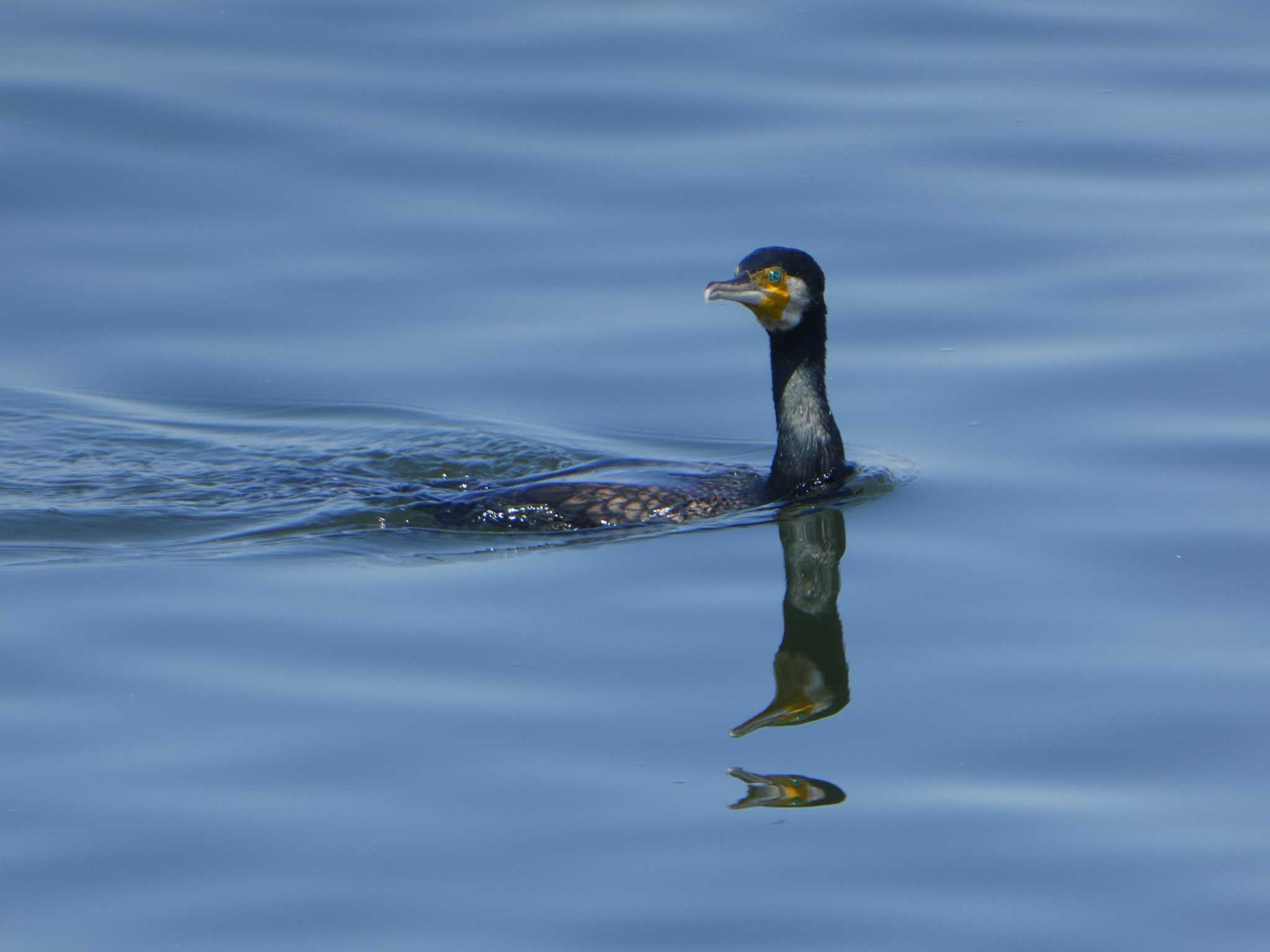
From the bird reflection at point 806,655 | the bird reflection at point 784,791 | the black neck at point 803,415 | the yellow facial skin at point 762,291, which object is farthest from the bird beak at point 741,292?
the bird reflection at point 784,791

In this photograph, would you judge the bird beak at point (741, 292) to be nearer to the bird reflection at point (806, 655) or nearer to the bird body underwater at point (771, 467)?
the bird body underwater at point (771, 467)

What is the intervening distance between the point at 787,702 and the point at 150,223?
7.74 m

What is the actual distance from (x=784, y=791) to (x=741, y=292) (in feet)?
12.2

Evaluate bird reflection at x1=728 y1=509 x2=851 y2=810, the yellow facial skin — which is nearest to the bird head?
the yellow facial skin

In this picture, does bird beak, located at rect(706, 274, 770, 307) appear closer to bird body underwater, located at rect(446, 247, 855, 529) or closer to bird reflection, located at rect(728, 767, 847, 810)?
bird body underwater, located at rect(446, 247, 855, 529)

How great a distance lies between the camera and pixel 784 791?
6.62 meters

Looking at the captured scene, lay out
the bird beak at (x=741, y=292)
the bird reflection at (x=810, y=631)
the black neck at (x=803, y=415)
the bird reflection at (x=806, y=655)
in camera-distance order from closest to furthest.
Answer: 1. the bird reflection at (x=806, y=655)
2. the bird reflection at (x=810, y=631)
3. the bird beak at (x=741, y=292)
4. the black neck at (x=803, y=415)

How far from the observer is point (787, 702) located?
24.5 feet

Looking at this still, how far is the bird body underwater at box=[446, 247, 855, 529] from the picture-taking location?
32.0ft

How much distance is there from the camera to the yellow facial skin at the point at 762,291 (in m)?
9.79

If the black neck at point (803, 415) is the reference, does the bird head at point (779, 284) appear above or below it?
above

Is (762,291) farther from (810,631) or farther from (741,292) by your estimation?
(810,631)

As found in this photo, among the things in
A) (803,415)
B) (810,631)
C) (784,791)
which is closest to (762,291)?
(803,415)

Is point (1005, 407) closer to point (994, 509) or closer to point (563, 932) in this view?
point (994, 509)
